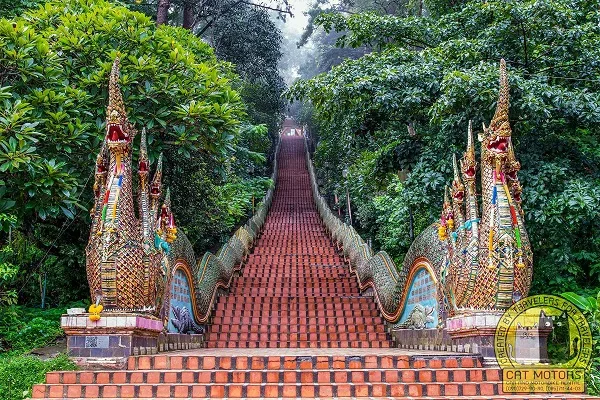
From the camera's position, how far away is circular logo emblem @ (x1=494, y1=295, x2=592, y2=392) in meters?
5.59

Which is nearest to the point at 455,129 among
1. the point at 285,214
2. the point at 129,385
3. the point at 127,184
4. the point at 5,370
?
the point at 127,184

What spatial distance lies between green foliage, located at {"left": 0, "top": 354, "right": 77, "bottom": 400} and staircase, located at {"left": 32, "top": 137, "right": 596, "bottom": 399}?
0.27m

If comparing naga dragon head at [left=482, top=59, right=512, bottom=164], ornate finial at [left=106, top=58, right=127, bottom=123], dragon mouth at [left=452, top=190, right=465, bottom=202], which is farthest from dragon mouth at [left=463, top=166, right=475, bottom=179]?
ornate finial at [left=106, top=58, right=127, bottom=123]

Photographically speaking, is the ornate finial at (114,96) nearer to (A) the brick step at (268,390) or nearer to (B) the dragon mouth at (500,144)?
(A) the brick step at (268,390)

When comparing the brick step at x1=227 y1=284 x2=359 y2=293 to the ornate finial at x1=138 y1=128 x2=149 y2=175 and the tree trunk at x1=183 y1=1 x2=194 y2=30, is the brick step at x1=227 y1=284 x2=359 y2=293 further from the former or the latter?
the tree trunk at x1=183 y1=1 x2=194 y2=30

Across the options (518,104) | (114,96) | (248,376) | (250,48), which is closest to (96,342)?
(248,376)

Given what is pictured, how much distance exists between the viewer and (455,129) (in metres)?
8.77

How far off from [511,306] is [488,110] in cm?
294

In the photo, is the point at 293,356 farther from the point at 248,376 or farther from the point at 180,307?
the point at 180,307

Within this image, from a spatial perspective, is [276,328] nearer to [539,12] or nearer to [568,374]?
[568,374]

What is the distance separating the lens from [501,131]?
643 centimetres

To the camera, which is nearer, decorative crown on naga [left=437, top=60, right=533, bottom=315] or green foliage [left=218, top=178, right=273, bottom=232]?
decorative crown on naga [left=437, top=60, right=533, bottom=315]

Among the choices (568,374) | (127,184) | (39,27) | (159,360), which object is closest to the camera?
(568,374)

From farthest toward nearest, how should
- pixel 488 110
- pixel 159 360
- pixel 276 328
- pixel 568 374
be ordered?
pixel 276 328
pixel 488 110
pixel 159 360
pixel 568 374
